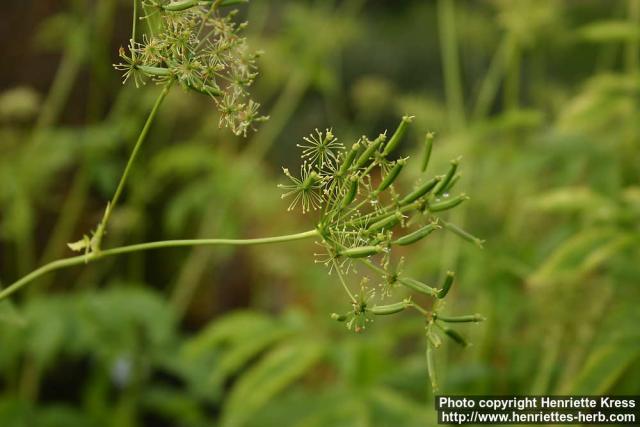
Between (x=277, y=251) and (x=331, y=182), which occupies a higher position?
(x=277, y=251)

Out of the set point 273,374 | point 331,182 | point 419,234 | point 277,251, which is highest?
point 277,251

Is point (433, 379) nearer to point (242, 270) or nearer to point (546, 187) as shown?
point (546, 187)

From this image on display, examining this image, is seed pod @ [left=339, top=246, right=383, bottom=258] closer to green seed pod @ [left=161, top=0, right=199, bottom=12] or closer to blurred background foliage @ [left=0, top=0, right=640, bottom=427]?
green seed pod @ [left=161, top=0, right=199, bottom=12]

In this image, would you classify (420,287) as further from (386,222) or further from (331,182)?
(331,182)

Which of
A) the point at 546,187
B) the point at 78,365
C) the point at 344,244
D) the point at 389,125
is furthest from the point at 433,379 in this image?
the point at 389,125

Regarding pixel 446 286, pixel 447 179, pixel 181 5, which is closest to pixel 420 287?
pixel 446 286

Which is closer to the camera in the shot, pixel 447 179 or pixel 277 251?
pixel 447 179

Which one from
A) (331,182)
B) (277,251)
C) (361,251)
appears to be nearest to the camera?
(361,251)
